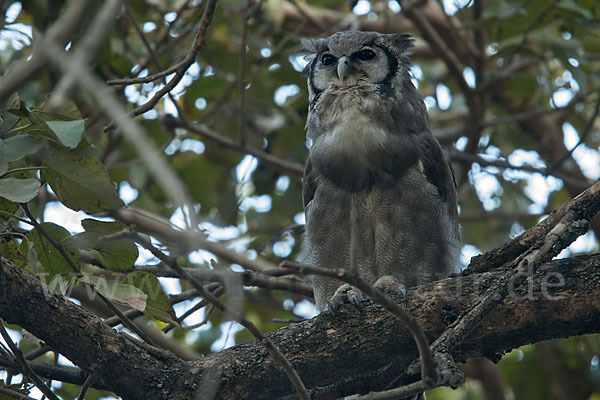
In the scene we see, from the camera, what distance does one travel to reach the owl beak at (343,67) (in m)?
4.26

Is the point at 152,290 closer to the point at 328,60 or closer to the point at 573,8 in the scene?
the point at 328,60

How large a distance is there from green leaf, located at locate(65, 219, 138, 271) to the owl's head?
1.95 meters

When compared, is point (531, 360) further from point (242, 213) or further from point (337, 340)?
point (337, 340)

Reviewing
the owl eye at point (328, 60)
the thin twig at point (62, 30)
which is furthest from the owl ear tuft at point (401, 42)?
the thin twig at point (62, 30)

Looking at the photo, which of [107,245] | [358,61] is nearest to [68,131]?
[107,245]

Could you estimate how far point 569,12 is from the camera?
4.46m

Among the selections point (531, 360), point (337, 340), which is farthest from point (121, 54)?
point (531, 360)

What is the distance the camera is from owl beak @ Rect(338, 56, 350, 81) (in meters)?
4.26

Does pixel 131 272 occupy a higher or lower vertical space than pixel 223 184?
lower

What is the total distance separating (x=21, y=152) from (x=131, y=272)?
0.70 m

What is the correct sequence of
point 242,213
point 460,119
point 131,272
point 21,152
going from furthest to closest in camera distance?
1. point 460,119
2. point 242,213
3. point 131,272
4. point 21,152

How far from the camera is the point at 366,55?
4.41 meters

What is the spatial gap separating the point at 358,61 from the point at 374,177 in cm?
82

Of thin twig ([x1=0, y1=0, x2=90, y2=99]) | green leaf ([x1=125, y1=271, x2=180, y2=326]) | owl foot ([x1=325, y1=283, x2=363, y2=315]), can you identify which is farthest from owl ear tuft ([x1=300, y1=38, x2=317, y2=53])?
thin twig ([x1=0, y1=0, x2=90, y2=99])
